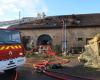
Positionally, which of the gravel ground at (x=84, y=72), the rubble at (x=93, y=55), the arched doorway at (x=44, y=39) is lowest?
the gravel ground at (x=84, y=72)

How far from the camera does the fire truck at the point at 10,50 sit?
13.0 m

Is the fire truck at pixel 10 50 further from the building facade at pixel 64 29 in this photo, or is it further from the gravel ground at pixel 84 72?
the building facade at pixel 64 29

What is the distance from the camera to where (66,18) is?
41.2m

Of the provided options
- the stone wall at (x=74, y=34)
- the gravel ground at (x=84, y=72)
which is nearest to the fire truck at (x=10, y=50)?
the gravel ground at (x=84, y=72)

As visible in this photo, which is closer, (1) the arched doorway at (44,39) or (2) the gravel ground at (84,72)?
(2) the gravel ground at (84,72)

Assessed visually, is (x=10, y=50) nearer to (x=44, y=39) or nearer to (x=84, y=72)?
(x=84, y=72)

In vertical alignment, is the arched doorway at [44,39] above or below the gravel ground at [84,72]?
above

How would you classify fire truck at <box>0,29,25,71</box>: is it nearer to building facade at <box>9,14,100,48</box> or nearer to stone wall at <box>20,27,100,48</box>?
building facade at <box>9,14,100,48</box>

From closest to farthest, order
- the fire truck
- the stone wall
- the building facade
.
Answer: the fire truck → the stone wall → the building facade

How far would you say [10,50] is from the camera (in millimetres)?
13461

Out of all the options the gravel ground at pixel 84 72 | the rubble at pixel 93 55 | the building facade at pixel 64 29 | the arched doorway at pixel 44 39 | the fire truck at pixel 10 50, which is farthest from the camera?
the arched doorway at pixel 44 39

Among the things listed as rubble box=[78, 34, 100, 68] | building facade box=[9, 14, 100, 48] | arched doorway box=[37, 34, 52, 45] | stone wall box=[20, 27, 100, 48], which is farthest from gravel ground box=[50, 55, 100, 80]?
arched doorway box=[37, 34, 52, 45]

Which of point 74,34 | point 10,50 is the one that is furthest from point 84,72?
→ point 74,34

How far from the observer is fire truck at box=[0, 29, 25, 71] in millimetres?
13013
